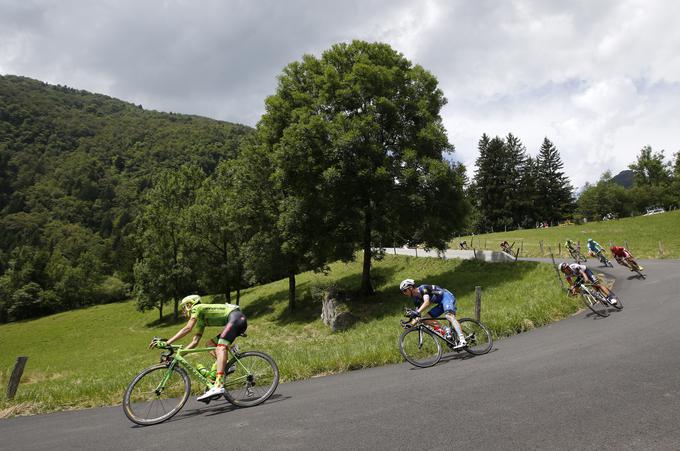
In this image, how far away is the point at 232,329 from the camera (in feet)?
24.6

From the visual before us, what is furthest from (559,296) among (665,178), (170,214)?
(665,178)

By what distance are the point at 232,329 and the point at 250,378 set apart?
983 millimetres

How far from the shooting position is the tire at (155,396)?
6.84m

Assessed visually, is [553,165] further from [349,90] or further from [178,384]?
[178,384]

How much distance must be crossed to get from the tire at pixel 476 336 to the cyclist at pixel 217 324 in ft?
17.3

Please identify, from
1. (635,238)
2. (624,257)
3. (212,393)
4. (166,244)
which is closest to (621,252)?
(624,257)

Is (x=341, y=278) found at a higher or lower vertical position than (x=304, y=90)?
lower

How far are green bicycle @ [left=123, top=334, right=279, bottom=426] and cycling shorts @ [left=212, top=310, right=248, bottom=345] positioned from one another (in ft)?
0.86

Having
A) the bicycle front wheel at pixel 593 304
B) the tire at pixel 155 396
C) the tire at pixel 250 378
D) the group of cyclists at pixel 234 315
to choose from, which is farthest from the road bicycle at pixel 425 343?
the bicycle front wheel at pixel 593 304

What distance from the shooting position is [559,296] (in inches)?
594

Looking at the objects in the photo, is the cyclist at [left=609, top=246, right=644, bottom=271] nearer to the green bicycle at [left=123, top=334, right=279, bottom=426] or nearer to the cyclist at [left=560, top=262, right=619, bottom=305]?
the cyclist at [left=560, top=262, right=619, bottom=305]

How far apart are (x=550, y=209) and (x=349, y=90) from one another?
81.3 metres

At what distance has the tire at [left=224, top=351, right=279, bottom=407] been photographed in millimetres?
7500

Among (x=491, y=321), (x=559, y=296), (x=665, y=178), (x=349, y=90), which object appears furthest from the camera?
(x=665, y=178)
